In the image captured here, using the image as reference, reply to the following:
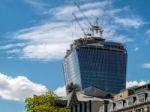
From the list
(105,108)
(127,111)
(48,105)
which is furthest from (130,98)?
(48,105)

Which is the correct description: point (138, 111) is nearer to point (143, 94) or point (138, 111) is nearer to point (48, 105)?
point (143, 94)

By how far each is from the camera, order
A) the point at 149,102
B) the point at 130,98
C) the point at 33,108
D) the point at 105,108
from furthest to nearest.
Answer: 1. the point at 33,108
2. the point at 105,108
3. the point at 130,98
4. the point at 149,102

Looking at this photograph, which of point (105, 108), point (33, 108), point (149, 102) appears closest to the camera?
point (149, 102)

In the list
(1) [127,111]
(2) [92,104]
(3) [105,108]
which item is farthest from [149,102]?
(2) [92,104]

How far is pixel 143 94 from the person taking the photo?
522 ft

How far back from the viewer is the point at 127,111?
169m

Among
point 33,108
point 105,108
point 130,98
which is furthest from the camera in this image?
point 33,108

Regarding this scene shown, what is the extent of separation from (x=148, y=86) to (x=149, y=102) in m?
34.9

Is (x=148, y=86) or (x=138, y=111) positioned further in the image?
(x=148, y=86)

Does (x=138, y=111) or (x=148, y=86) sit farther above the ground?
(x=148, y=86)

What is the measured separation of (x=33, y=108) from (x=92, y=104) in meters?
21.2

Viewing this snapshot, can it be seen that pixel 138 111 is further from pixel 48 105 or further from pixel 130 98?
pixel 48 105

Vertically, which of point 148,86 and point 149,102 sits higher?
point 148,86

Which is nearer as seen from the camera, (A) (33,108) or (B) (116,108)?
(B) (116,108)
